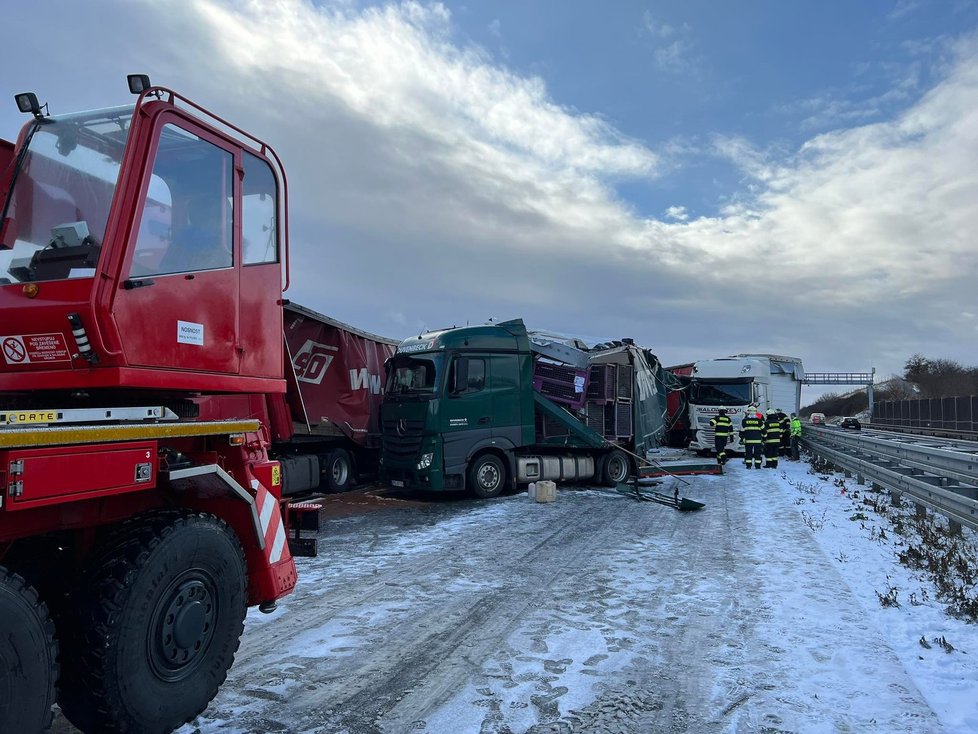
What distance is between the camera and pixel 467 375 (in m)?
12.0

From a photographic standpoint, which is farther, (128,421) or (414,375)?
(414,375)

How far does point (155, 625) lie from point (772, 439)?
1677 cm

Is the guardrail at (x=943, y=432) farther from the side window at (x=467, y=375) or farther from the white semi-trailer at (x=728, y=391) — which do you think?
the side window at (x=467, y=375)

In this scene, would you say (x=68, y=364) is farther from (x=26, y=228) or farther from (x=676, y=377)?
(x=676, y=377)

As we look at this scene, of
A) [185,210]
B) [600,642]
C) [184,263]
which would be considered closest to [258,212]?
[185,210]

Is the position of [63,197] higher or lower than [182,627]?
higher

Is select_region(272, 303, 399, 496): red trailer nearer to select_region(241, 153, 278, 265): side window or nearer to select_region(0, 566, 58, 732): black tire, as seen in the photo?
select_region(241, 153, 278, 265): side window

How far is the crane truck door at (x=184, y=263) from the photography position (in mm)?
3283

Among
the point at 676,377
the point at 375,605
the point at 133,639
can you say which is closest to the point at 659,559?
the point at 375,605

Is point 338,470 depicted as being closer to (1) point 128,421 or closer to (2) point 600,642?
(2) point 600,642

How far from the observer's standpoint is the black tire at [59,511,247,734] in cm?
293

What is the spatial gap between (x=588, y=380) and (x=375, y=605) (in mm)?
8929

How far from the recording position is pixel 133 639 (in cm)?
302

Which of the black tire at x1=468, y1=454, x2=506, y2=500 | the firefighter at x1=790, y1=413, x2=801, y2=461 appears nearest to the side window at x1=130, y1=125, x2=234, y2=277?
the black tire at x1=468, y1=454, x2=506, y2=500
